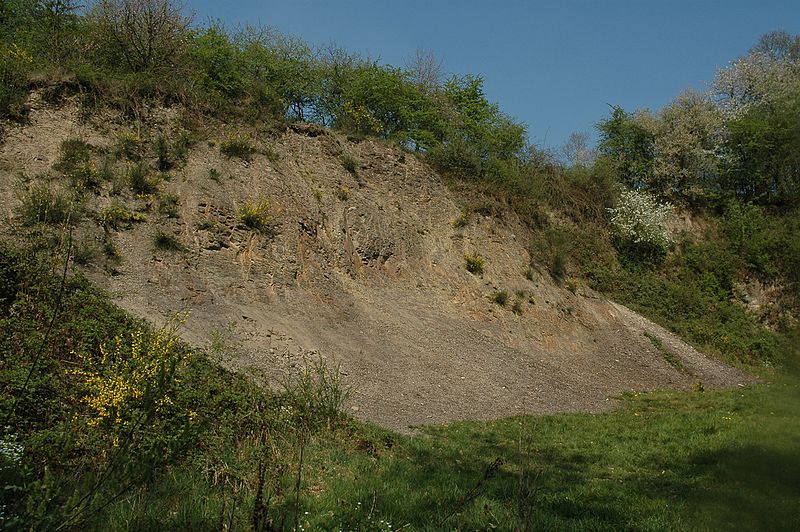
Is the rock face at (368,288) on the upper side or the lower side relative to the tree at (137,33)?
lower

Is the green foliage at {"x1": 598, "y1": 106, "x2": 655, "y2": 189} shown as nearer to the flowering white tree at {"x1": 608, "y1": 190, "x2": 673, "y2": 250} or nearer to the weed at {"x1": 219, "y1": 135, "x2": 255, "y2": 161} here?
the flowering white tree at {"x1": 608, "y1": 190, "x2": 673, "y2": 250}

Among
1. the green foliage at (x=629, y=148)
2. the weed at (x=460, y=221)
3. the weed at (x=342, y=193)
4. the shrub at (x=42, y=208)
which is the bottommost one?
the shrub at (x=42, y=208)

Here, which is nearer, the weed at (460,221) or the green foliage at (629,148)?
the weed at (460,221)

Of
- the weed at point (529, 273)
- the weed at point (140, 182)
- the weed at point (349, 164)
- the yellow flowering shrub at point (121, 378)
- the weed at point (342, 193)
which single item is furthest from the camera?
the weed at point (529, 273)

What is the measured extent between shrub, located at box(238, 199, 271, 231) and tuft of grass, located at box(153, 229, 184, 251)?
1.96 metres

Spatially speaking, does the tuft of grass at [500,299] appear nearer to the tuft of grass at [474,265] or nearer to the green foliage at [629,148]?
the tuft of grass at [474,265]

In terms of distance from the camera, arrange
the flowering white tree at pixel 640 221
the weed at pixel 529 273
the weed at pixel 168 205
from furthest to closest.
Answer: the flowering white tree at pixel 640 221, the weed at pixel 529 273, the weed at pixel 168 205

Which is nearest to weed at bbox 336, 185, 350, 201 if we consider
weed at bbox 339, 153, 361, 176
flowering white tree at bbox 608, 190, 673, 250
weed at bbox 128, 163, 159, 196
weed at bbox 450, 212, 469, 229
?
weed at bbox 339, 153, 361, 176

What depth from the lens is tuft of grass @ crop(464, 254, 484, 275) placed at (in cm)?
2017

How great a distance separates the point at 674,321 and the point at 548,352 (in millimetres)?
8681

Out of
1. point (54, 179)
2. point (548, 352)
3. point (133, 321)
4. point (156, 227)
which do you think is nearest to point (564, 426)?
point (548, 352)

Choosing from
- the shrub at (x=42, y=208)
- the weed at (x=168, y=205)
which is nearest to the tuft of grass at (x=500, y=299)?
the weed at (x=168, y=205)

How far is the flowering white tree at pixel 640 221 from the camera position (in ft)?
91.2

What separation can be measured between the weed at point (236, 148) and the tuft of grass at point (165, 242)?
3.95 metres
